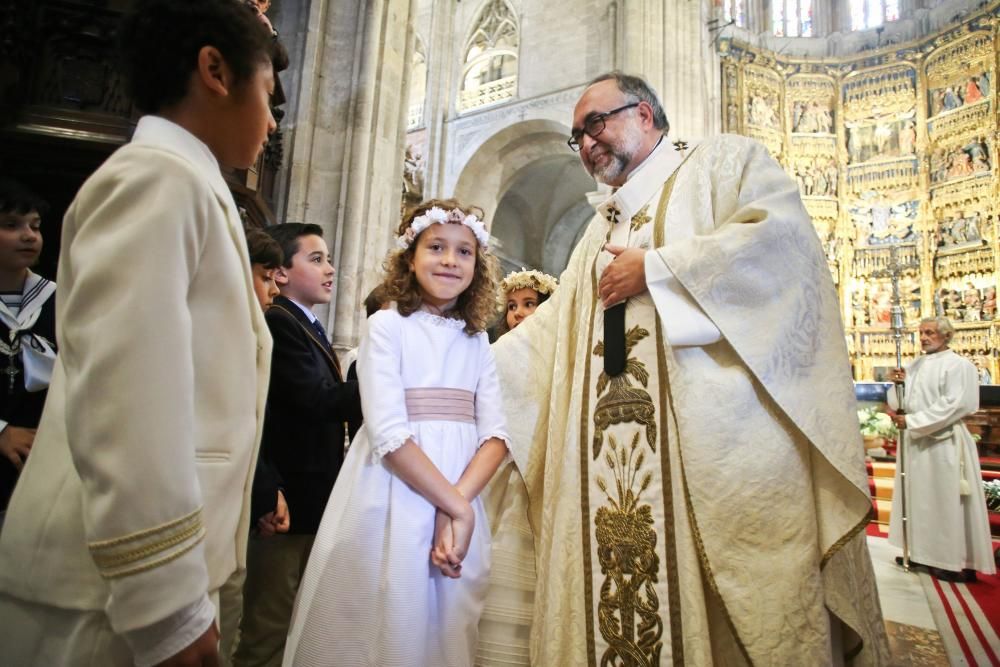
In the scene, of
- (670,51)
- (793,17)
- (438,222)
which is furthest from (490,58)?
(438,222)

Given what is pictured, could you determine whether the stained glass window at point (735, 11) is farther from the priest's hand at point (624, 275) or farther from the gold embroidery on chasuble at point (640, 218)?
the priest's hand at point (624, 275)

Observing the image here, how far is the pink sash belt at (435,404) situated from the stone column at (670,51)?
9.12 metres

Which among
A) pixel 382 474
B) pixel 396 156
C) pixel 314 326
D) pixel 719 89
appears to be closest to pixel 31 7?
pixel 396 156

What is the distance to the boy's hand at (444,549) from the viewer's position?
1.32 meters

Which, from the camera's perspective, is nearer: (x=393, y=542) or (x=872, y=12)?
(x=393, y=542)

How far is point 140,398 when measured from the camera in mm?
692

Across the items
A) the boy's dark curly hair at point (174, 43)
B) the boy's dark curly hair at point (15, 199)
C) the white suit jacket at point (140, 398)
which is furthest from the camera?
the boy's dark curly hair at point (15, 199)

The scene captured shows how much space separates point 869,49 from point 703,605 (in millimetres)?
19083

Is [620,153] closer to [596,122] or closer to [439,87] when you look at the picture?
[596,122]

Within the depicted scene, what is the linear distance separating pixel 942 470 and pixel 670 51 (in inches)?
316

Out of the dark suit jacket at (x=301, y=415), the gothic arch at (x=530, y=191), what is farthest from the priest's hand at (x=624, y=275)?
the gothic arch at (x=530, y=191)

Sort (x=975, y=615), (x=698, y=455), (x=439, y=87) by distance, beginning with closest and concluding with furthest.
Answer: (x=698, y=455) < (x=975, y=615) < (x=439, y=87)

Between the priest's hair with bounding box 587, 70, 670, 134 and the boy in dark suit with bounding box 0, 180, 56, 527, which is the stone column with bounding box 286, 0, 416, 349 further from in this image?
the priest's hair with bounding box 587, 70, 670, 134

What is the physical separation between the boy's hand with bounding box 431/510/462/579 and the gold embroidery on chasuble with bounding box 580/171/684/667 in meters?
0.46
